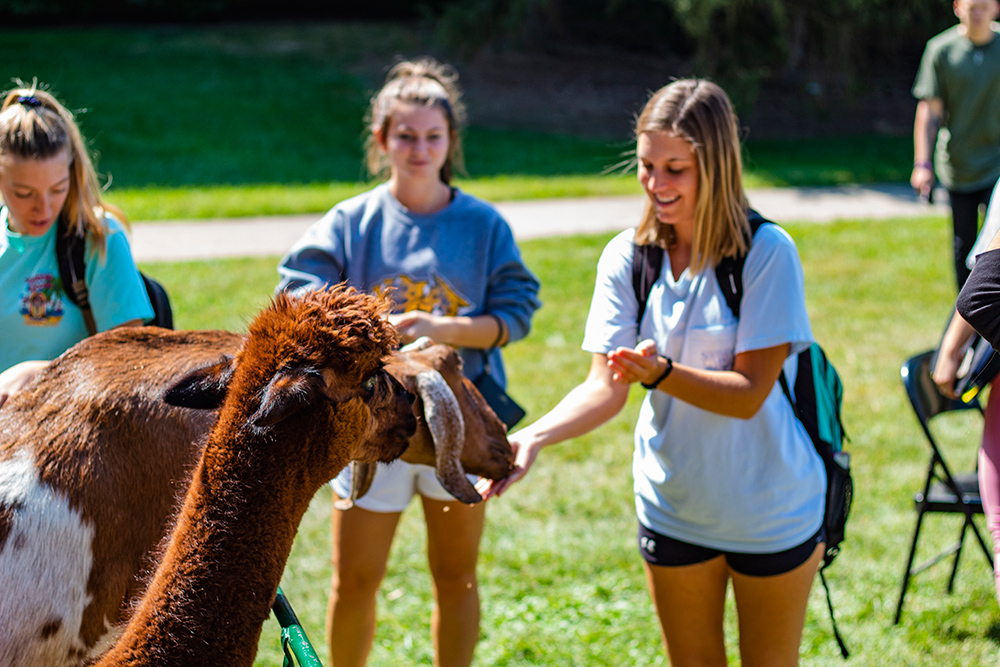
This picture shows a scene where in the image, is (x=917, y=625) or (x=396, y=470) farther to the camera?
(x=917, y=625)

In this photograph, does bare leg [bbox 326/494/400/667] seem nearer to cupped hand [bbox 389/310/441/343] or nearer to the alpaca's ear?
cupped hand [bbox 389/310/441/343]

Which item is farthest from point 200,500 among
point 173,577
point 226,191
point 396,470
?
point 226,191

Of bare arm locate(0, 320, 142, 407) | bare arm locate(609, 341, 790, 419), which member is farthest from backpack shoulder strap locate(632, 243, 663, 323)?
bare arm locate(0, 320, 142, 407)

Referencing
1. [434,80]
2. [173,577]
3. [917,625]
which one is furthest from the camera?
[917,625]

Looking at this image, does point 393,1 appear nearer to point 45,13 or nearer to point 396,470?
point 45,13

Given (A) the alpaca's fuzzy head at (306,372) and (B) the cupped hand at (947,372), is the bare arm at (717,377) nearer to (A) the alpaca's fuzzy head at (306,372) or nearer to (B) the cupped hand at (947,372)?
(A) the alpaca's fuzzy head at (306,372)

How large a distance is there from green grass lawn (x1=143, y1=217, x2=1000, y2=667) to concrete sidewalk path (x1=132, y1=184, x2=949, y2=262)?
7.39ft

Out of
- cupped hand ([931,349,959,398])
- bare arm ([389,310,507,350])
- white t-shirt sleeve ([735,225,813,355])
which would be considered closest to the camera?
white t-shirt sleeve ([735,225,813,355])

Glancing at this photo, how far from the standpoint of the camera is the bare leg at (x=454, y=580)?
3.65m

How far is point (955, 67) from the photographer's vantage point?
7.82m

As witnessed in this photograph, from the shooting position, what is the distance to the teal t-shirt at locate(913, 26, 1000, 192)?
758cm

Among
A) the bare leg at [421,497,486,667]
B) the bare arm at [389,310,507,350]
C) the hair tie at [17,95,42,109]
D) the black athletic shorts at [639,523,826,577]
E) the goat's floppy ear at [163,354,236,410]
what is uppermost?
the hair tie at [17,95,42,109]

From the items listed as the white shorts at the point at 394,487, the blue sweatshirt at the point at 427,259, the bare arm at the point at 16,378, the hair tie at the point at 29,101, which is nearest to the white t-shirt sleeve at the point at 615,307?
the blue sweatshirt at the point at 427,259

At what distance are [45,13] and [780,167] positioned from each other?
68.0 feet
